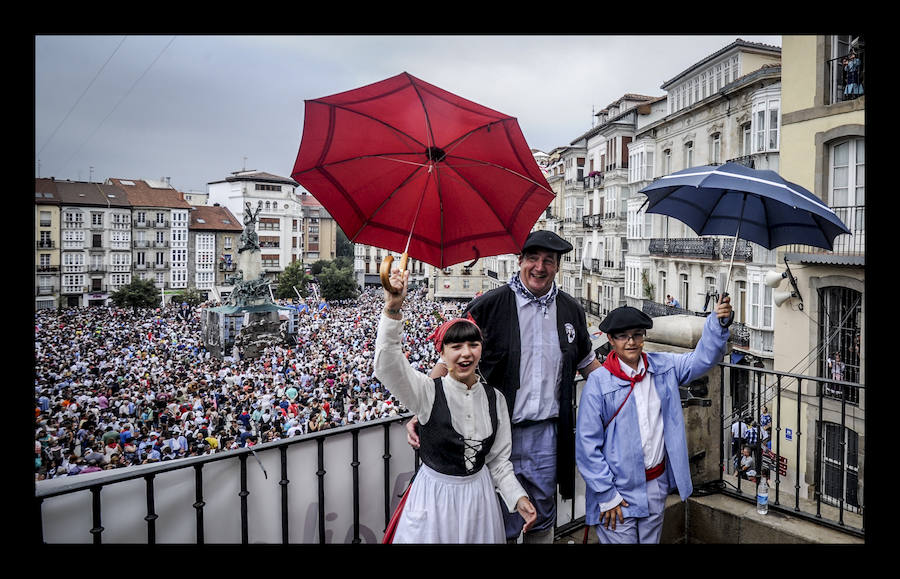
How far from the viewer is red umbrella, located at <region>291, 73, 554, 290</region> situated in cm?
266

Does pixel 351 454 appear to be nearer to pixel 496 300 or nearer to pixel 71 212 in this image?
pixel 496 300

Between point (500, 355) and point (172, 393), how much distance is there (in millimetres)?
17031

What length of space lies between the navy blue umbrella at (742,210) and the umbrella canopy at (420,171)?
1016 mm

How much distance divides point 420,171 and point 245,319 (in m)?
32.6

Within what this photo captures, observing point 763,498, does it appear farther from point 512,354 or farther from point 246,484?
point 246,484

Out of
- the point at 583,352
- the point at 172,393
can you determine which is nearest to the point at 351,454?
the point at 583,352

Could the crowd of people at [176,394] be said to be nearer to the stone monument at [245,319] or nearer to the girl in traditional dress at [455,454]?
the stone monument at [245,319]

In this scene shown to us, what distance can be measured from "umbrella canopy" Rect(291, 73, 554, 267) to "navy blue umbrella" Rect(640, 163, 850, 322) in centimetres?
102

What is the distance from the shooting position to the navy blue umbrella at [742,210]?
10.4ft

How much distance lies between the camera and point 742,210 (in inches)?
140

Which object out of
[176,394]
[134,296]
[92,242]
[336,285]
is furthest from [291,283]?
[176,394]

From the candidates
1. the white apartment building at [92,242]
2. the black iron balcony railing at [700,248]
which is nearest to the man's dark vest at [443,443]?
the black iron balcony railing at [700,248]

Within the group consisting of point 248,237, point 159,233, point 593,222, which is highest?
point 159,233

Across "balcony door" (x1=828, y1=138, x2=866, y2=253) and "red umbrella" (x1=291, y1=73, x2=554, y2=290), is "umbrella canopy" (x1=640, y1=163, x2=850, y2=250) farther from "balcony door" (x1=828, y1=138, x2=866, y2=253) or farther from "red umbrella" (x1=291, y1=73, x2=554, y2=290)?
"balcony door" (x1=828, y1=138, x2=866, y2=253)
